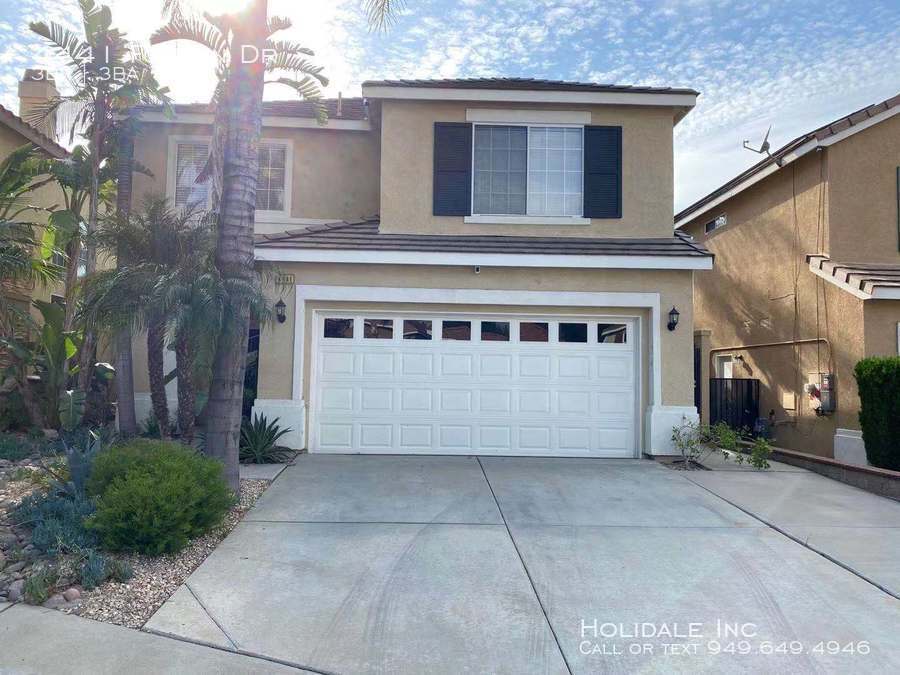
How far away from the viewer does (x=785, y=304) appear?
524 inches

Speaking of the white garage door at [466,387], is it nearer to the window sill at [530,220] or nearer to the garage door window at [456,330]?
the garage door window at [456,330]

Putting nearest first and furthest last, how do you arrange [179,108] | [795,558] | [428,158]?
[795,558]
[428,158]
[179,108]

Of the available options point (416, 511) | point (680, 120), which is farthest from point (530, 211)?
point (416, 511)

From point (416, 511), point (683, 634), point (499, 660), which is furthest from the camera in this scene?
point (416, 511)

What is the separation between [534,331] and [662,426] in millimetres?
2490

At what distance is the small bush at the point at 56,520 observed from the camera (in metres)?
5.36

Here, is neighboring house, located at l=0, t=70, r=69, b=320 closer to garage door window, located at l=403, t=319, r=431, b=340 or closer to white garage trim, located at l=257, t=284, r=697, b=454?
white garage trim, located at l=257, t=284, r=697, b=454

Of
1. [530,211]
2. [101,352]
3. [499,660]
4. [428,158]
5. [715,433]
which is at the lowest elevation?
[499,660]

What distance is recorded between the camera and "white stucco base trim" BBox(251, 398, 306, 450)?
9820 millimetres

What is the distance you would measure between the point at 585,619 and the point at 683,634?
0.66 meters

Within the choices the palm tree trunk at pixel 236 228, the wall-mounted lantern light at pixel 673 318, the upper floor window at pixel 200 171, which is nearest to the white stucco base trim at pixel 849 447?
the wall-mounted lantern light at pixel 673 318

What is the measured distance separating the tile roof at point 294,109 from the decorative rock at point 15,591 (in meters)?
8.70

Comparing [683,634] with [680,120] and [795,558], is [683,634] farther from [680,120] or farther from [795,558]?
[680,120]

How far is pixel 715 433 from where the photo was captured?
9.94 m
